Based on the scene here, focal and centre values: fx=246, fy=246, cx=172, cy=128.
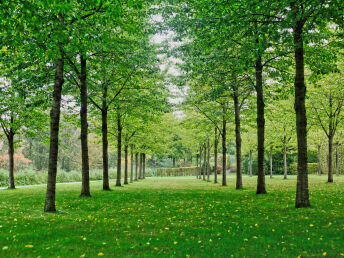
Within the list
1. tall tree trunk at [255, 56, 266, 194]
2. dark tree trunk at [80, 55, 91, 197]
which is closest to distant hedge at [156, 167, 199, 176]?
dark tree trunk at [80, 55, 91, 197]

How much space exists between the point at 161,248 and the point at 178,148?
49.6 metres

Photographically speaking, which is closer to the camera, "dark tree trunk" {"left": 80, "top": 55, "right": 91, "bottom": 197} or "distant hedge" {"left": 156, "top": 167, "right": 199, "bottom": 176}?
"dark tree trunk" {"left": 80, "top": 55, "right": 91, "bottom": 197}

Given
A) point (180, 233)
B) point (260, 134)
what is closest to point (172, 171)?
point (260, 134)

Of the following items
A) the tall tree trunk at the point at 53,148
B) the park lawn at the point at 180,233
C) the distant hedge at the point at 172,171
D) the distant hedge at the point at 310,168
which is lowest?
the distant hedge at the point at 172,171

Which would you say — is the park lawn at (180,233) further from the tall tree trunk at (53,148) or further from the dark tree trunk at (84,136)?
the dark tree trunk at (84,136)

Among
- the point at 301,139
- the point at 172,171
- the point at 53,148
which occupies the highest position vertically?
the point at 301,139

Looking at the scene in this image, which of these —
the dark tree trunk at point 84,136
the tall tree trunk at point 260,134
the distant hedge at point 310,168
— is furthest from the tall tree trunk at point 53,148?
the distant hedge at point 310,168

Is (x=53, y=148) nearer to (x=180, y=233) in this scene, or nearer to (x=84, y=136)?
(x=84, y=136)

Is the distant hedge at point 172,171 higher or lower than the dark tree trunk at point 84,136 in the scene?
lower

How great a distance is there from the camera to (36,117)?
19609mm

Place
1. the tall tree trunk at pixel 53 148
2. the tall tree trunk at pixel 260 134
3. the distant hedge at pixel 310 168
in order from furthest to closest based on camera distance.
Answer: the distant hedge at pixel 310 168 < the tall tree trunk at pixel 260 134 < the tall tree trunk at pixel 53 148

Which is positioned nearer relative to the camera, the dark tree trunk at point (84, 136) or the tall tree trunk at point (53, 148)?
the tall tree trunk at point (53, 148)

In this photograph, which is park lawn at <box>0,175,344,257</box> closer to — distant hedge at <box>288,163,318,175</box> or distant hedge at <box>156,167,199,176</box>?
distant hedge at <box>288,163,318,175</box>

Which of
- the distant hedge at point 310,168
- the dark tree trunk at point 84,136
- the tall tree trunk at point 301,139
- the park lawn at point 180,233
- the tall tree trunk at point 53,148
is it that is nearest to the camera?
the park lawn at point 180,233
